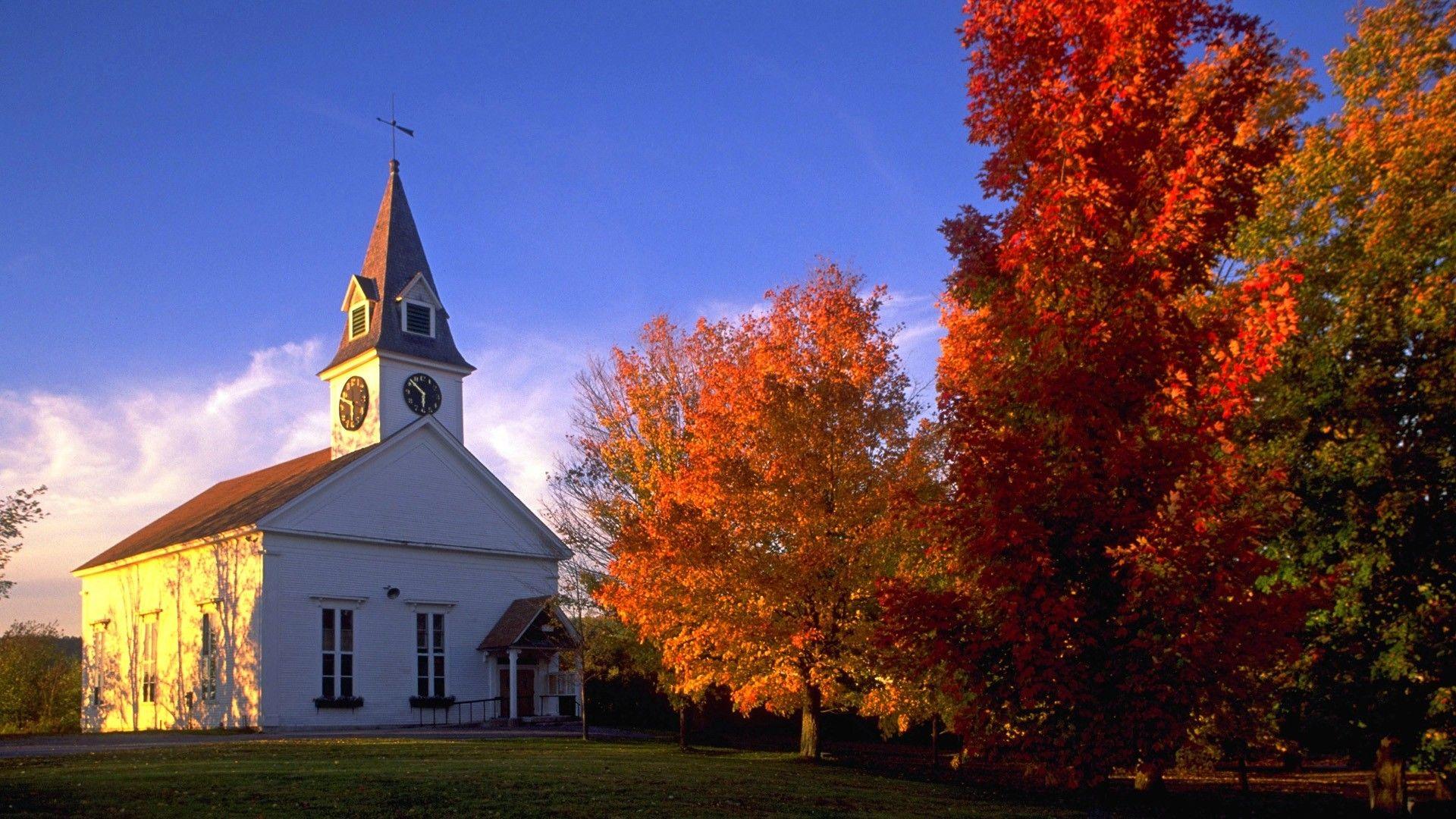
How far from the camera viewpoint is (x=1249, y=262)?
57.0 ft

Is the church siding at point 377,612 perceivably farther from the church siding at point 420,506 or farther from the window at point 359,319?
the window at point 359,319

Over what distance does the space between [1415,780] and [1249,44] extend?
1909 cm

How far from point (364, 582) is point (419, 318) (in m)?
10.3

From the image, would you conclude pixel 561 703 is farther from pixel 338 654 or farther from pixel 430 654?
pixel 338 654

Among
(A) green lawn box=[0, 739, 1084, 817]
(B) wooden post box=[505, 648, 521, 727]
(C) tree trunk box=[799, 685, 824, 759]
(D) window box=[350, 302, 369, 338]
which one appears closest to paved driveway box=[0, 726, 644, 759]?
(B) wooden post box=[505, 648, 521, 727]

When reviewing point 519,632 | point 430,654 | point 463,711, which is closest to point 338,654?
point 430,654

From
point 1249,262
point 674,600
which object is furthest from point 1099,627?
point 674,600

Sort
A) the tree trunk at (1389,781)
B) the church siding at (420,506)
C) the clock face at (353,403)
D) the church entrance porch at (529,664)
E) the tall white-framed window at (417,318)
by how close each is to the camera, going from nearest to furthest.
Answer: the tree trunk at (1389,781)
the church siding at (420,506)
the church entrance porch at (529,664)
the clock face at (353,403)
the tall white-framed window at (417,318)

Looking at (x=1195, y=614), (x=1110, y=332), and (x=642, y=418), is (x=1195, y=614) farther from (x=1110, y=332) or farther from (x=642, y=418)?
(x=642, y=418)

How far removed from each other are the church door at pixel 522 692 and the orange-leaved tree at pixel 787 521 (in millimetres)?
16502

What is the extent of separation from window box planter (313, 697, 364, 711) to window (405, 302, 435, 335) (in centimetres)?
1298

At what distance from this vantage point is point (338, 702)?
31688 mm

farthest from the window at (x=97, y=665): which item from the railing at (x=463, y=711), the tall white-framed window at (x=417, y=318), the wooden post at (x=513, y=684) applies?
the wooden post at (x=513, y=684)

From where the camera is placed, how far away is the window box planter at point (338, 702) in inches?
1233
